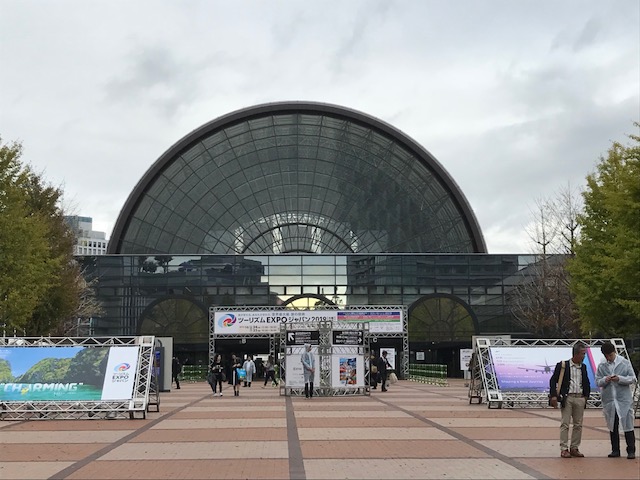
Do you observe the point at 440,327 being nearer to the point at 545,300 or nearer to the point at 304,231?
the point at 545,300

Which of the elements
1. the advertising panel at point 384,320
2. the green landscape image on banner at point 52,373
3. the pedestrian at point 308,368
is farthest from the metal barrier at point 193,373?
the green landscape image on banner at point 52,373

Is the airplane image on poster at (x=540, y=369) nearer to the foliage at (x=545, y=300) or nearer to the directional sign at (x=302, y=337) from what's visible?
the directional sign at (x=302, y=337)

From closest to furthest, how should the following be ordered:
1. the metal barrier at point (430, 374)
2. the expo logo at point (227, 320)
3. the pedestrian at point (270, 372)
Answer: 1. the pedestrian at point (270, 372)
2. the metal barrier at point (430, 374)
3. the expo logo at point (227, 320)

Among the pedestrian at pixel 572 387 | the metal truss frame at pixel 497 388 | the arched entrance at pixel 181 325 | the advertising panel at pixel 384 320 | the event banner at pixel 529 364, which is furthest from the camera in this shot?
the arched entrance at pixel 181 325

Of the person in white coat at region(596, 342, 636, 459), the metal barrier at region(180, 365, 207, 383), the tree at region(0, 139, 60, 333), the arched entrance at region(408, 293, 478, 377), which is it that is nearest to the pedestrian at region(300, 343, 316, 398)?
the tree at region(0, 139, 60, 333)

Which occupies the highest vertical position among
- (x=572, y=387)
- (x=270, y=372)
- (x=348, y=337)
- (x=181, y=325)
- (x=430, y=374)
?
(x=181, y=325)

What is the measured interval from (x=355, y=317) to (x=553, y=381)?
38.9 meters

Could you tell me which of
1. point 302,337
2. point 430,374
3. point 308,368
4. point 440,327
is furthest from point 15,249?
point 440,327

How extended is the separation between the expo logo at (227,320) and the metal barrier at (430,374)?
12399 millimetres

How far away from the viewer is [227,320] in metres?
52.4

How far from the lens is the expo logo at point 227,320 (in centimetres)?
5244

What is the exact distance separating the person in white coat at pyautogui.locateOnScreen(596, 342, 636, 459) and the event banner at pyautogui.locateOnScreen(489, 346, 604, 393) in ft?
36.8

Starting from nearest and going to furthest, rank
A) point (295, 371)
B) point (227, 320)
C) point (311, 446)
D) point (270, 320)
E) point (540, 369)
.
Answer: point (311, 446), point (540, 369), point (295, 371), point (227, 320), point (270, 320)

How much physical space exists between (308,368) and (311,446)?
48.7 ft
